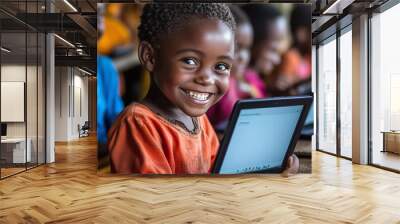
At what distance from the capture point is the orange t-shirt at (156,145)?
6.23 m

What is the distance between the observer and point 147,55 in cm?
641

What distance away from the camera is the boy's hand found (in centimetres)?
660

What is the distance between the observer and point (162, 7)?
639cm

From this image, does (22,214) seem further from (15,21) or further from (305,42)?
(305,42)

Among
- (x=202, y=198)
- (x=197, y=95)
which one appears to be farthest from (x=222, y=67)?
(x=202, y=198)

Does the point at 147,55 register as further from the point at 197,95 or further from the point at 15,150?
the point at 15,150

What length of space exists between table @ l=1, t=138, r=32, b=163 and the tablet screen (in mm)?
3781

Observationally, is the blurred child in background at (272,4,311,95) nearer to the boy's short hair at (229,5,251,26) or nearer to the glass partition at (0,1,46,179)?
the boy's short hair at (229,5,251,26)

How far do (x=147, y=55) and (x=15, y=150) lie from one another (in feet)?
10.4

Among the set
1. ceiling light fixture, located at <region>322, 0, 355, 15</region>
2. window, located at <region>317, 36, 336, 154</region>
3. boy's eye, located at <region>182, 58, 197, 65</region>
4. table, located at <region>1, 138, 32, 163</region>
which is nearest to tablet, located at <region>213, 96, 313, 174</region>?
boy's eye, located at <region>182, 58, 197, 65</region>

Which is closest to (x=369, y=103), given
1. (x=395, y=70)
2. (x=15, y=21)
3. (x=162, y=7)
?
(x=395, y=70)

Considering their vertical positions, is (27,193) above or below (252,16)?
below

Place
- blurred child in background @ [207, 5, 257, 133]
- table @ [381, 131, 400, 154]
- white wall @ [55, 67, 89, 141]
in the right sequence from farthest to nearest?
white wall @ [55, 67, 89, 141] → table @ [381, 131, 400, 154] → blurred child in background @ [207, 5, 257, 133]

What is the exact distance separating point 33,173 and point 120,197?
293 cm
